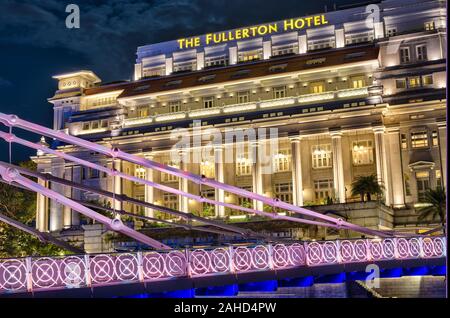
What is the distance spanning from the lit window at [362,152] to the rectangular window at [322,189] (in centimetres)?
326

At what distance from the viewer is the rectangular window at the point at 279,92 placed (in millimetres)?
67750

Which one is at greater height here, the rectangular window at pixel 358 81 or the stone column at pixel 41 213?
the rectangular window at pixel 358 81

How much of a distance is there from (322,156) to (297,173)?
4.53 metres

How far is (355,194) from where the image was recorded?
56.5 m

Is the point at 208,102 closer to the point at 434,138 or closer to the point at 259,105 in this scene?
the point at 259,105

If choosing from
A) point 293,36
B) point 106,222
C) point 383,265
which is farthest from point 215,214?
point 106,222

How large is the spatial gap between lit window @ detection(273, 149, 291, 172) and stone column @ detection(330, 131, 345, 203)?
5.78 meters

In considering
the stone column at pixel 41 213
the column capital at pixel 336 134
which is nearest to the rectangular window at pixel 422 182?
the column capital at pixel 336 134

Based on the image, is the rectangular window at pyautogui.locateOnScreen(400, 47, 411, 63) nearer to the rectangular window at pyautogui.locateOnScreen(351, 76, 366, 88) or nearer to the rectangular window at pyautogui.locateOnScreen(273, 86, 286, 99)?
the rectangular window at pyautogui.locateOnScreen(351, 76, 366, 88)

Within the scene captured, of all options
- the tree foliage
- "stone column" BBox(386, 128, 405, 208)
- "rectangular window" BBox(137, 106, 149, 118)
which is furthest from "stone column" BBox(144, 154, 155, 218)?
"stone column" BBox(386, 128, 405, 208)

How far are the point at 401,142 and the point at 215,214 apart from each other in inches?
753

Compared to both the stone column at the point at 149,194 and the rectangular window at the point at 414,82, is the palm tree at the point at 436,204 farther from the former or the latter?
the stone column at the point at 149,194

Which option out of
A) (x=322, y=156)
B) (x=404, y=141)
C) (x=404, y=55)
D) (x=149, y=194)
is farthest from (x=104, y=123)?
(x=404, y=55)

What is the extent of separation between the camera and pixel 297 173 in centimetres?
6250
